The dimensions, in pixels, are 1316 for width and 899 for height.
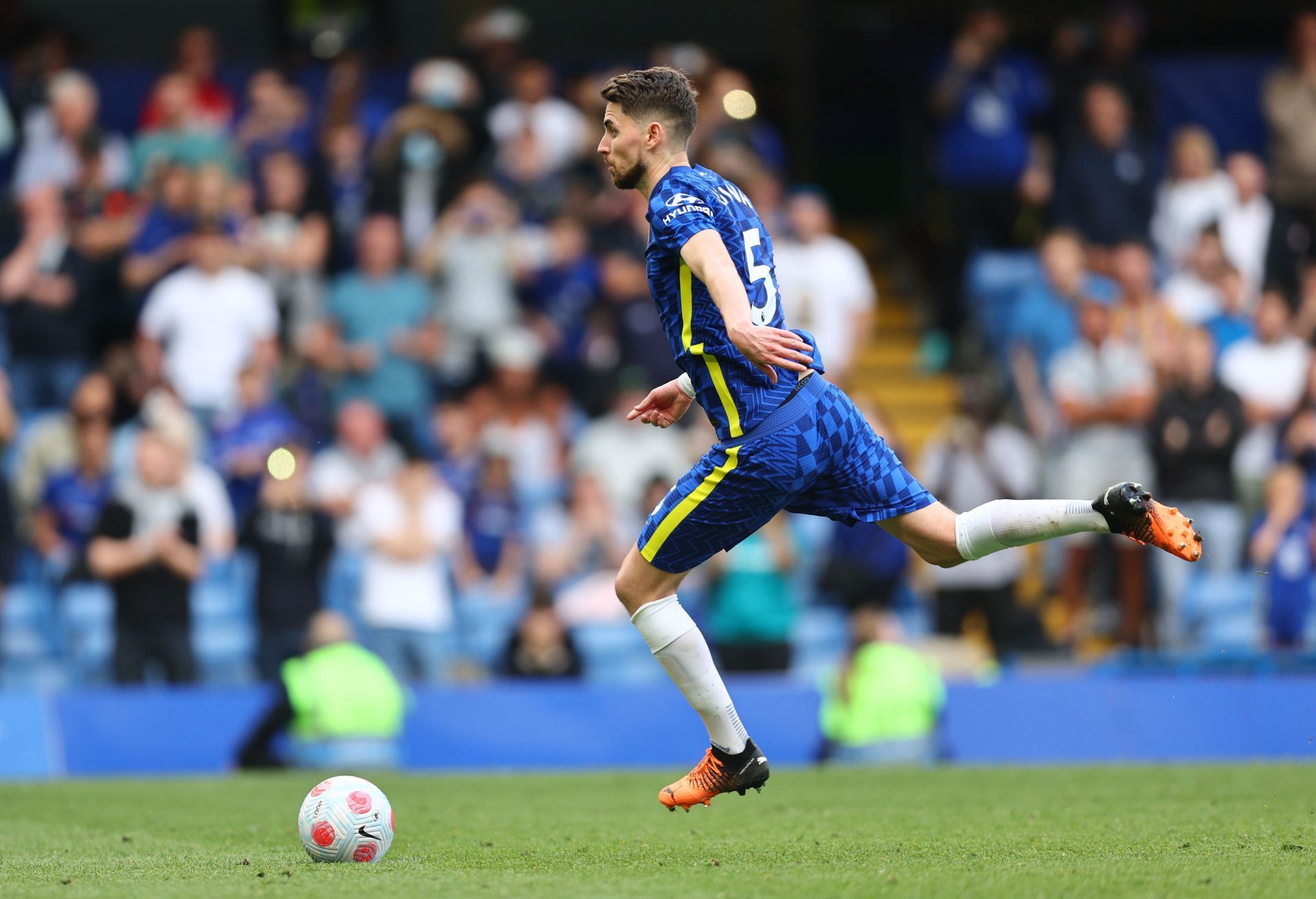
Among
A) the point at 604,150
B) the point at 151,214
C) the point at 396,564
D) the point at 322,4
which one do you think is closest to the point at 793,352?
the point at 604,150

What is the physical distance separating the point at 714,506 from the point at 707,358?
504mm

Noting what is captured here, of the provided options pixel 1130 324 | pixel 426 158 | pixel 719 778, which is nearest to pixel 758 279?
pixel 719 778

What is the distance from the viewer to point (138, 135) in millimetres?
15102

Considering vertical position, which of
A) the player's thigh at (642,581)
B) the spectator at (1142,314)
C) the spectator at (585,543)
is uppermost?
the spectator at (1142,314)

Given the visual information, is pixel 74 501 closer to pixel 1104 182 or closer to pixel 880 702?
pixel 880 702

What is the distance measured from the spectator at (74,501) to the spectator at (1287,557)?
7927mm

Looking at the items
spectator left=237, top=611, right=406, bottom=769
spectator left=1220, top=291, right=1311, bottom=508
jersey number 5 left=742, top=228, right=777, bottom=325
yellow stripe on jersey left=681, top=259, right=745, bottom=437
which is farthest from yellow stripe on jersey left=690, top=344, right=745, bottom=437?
spectator left=1220, top=291, right=1311, bottom=508

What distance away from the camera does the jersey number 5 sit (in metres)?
6.12

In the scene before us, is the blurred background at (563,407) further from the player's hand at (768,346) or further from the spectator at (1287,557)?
the player's hand at (768,346)

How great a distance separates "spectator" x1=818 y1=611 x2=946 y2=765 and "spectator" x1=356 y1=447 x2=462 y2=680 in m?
2.75

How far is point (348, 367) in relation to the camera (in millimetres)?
13469

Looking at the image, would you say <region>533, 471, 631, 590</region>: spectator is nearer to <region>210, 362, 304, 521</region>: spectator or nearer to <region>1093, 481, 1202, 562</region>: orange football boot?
<region>210, 362, 304, 521</region>: spectator

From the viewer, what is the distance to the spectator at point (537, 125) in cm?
1480

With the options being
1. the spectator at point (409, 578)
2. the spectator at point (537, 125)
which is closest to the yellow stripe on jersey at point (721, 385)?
the spectator at point (409, 578)
